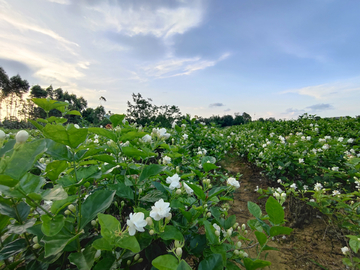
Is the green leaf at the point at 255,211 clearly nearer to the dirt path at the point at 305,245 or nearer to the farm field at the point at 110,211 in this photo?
the farm field at the point at 110,211

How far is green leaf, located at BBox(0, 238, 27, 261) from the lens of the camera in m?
0.71

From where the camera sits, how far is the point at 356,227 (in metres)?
1.77

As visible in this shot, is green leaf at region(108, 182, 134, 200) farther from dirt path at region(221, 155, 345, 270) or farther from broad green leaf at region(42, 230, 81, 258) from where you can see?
dirt path at region(221, 155, 345, 270)

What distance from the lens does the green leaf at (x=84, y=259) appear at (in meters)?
0.64

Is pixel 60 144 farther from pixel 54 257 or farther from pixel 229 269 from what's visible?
pixel 229 269

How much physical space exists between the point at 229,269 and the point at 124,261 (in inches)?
18.0

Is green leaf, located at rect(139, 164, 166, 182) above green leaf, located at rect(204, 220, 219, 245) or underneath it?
above

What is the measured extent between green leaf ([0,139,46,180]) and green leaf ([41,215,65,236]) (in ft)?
0.52

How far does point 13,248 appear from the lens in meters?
0.76

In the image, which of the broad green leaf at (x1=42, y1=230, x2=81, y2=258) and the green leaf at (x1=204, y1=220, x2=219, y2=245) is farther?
the green leaf at (x1=204, y1=220, x2=219, y2=245)

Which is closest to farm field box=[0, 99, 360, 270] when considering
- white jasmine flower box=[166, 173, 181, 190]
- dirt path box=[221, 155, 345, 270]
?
white jasmine flower box=[166, 173, 181, 190]

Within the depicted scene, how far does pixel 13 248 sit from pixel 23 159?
0.46 metres

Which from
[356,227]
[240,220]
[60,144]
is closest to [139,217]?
[60,144]

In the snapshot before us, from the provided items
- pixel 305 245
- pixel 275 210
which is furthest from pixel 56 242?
pixel 305 245
